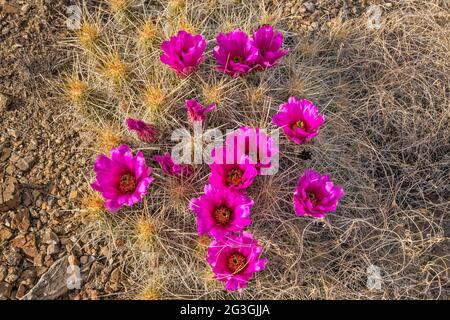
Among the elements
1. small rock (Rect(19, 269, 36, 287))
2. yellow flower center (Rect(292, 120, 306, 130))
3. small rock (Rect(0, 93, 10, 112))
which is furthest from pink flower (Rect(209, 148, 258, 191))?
small rock (Rect(0, 93, 10, 112))

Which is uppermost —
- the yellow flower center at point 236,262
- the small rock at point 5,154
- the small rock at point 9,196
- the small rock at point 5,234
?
the small rock at point 5,154

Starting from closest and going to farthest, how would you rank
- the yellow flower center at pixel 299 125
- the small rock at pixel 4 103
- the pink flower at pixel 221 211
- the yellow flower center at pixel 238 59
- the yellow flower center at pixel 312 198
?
the pink flower at pixel 221 211
the yellow flower center at pixel 312 198
the yellow flower center at pixel 299 125
the yellow flower center at pixel 238 59
the small rock at pixel 4 103

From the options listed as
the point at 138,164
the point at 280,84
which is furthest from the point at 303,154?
the point at 138,164

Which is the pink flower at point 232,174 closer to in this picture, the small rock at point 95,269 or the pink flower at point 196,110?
the pink flower at point 196,110

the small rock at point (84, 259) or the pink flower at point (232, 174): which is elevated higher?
the pink flower at point (232, 174)

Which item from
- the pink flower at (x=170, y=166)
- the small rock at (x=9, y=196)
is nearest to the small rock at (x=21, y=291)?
the small rock at (x=9, y=196)

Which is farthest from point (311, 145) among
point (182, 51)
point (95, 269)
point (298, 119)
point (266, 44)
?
point (95, 269)

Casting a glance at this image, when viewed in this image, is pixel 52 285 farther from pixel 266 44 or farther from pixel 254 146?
pixel 266 44
